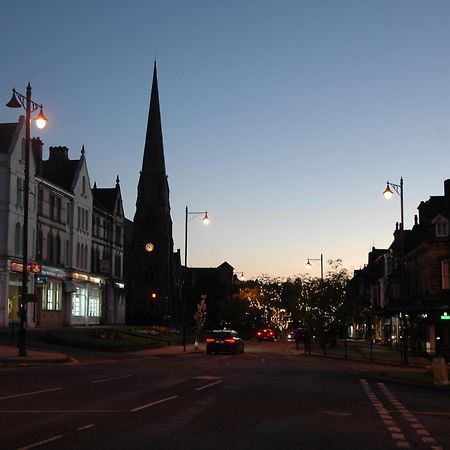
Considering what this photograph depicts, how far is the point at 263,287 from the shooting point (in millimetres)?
114750

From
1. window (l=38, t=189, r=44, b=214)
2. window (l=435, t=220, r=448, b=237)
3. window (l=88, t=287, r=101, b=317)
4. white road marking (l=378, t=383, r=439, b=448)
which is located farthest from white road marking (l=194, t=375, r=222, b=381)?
window (l=88, t=287, r=101, b=317)

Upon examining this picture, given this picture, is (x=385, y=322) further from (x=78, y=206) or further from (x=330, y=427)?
(x=330, y=427)

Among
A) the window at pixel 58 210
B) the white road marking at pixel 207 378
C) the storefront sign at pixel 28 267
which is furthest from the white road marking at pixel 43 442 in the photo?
the window at pixel 58 210

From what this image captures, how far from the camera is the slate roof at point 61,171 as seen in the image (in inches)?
2559

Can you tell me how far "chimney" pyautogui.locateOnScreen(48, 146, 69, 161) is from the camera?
227ft

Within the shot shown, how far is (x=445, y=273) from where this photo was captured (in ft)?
157

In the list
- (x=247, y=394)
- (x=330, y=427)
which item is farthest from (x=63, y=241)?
(x=330, y=427)

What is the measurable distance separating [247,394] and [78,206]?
4938cm

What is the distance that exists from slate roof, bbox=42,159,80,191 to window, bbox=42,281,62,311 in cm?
867

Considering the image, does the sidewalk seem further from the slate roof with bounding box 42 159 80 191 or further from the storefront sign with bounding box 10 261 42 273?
the slate roof with bounding box 42 159 80 191

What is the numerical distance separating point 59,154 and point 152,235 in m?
46.9

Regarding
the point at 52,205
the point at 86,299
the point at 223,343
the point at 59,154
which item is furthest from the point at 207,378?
the point at 59,154

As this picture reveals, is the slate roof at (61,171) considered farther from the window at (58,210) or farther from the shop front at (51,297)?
the shop front at (51,297)

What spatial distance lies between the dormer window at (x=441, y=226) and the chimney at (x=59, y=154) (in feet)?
117
